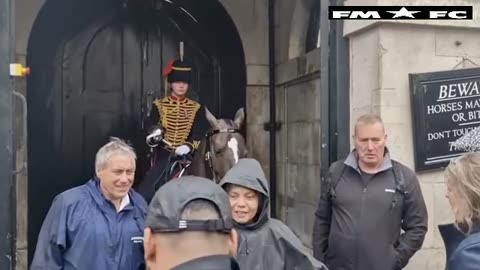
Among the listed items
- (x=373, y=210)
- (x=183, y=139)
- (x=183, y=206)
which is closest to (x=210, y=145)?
(x=183, y=139)

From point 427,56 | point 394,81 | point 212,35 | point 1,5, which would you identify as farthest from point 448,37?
point 212,35

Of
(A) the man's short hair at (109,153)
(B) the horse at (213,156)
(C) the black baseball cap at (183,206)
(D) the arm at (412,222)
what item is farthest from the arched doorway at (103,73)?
(C) the black baseball cap at (183,206)

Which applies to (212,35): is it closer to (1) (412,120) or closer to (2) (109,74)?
(2) (109,74)

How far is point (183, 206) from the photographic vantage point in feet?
4.84

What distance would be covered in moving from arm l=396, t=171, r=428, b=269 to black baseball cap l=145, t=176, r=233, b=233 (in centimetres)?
216

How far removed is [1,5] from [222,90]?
3724mm

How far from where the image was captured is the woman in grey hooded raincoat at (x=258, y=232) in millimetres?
2699

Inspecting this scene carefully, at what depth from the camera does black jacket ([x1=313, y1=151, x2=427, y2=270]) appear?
345cm

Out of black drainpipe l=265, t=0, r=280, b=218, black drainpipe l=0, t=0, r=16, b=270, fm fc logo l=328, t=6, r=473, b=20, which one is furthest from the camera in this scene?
black drainpipe l=265, t=0, r=280, b=218

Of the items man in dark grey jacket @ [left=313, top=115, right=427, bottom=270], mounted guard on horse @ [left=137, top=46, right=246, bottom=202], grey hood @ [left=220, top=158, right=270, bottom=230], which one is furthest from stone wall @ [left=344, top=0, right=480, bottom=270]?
grey hood @ [left=220, top=158, right=270, bottom=230]

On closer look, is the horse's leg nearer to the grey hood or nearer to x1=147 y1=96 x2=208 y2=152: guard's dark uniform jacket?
x1=147 y1=96 x2=208 y2=152: guard's dark uniform jacket

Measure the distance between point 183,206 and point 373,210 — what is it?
216 centimetres

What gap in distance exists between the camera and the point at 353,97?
430 centimetres

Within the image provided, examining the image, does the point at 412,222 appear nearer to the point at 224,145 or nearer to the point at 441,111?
the point at 441,111
